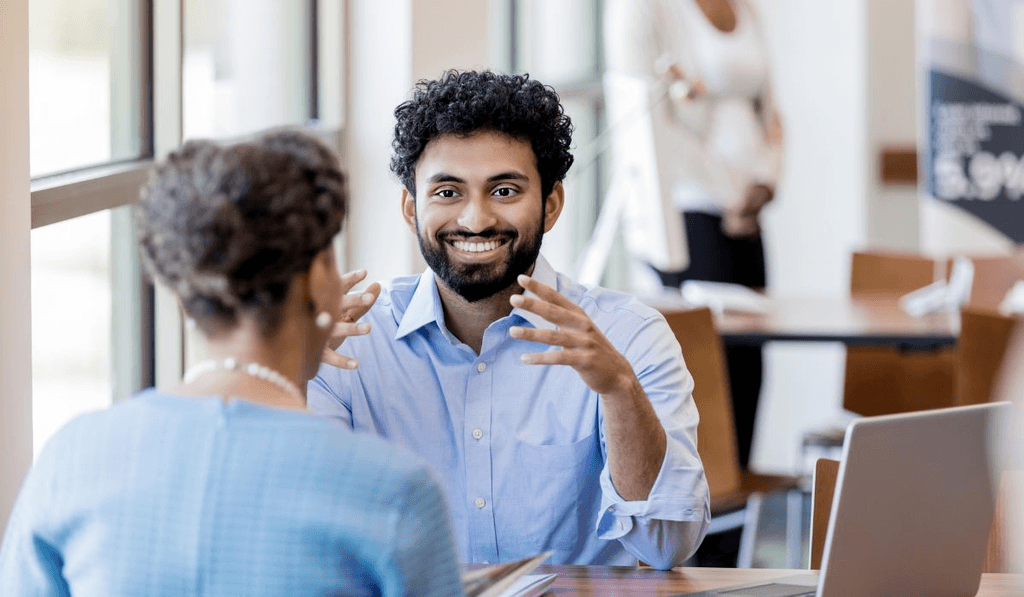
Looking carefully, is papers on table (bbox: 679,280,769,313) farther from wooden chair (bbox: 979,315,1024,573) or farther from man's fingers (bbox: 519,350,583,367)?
man's fingers (bbox: 519,350,583,367)

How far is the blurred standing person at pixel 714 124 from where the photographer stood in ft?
12.6

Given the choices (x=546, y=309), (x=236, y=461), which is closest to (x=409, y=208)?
(x=546, y=309)

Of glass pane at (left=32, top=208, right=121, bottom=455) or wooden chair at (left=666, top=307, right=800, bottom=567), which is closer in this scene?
glass pane at (left=32, top=208, right=121, bottom=455)

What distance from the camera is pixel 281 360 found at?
1.04m

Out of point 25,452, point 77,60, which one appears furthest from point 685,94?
point 25,452

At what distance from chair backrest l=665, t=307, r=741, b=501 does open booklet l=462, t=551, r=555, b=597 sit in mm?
1681

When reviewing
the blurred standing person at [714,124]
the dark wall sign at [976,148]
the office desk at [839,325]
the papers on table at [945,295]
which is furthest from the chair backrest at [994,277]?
the dark wall sign at [976,148]

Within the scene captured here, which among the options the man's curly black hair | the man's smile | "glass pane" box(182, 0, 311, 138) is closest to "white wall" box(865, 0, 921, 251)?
"glass pane" box(182, 0, 311, 138)

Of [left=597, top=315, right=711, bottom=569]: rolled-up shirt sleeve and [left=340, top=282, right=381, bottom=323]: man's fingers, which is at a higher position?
[left=340, top=282, right=381, bottom=323]: man's fingers

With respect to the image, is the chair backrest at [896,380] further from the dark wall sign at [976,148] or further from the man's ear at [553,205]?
the man's ear at [553,205]

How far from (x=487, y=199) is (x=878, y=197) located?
15.9ft

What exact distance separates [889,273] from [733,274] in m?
0.57

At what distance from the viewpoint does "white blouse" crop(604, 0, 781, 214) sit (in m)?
3.83

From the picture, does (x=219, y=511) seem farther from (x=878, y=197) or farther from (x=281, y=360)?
(x=878, y=197)
